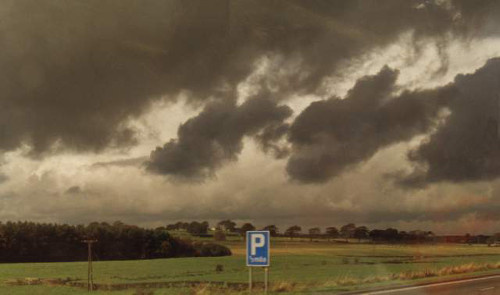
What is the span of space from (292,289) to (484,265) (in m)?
26.5

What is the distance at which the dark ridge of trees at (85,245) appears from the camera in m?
70.1

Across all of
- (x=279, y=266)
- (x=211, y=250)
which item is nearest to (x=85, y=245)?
(x=211, y=250)

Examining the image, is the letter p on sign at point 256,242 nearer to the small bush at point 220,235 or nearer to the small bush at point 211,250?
the small bush at point 211,250

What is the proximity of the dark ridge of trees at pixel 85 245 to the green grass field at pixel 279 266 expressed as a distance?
2166mm

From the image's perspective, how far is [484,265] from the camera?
46.5 meters

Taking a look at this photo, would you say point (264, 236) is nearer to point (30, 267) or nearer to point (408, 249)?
point (30, 267)

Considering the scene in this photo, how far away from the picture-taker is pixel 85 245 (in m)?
75.2

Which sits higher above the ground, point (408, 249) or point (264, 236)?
point (264, 236)

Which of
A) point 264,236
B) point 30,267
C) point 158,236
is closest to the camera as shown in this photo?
point 264,236

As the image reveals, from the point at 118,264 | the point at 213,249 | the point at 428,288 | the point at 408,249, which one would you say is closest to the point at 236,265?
the point at 213,249

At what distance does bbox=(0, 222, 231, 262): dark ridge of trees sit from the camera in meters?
70.1

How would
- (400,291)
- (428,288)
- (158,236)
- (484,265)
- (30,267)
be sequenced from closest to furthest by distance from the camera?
(400,291) → (428,288) → (484,265) → (30,267) → (158,236)

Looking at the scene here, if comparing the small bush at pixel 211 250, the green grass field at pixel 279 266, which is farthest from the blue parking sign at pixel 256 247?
the small bush at pixel 211 250

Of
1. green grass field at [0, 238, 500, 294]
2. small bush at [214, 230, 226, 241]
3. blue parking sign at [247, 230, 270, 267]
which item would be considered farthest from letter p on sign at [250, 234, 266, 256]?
small bush at [214, 230, 226, 241]
